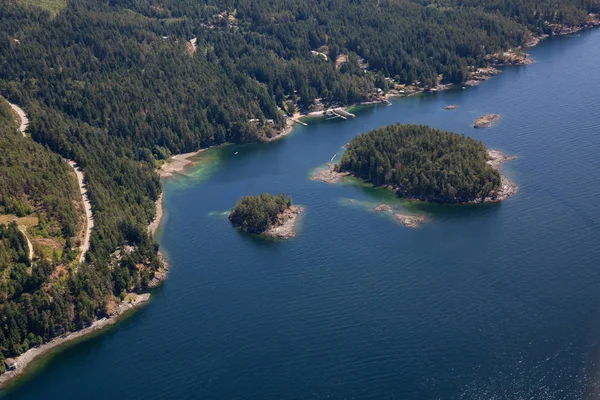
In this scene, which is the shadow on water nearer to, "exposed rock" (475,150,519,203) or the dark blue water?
the dark blue water

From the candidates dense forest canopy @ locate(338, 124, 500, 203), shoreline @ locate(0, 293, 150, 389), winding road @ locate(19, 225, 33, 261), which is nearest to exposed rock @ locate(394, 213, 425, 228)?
dense forest canopy @ locate(338, 124, 500, 203)

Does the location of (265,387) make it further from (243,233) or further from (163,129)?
(163,129)

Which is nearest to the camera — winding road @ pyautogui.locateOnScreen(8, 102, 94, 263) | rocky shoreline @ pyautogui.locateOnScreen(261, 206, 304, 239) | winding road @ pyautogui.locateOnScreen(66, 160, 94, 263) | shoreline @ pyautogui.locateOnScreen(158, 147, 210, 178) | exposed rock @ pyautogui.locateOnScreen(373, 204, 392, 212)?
winding road @ pyautogui.locateOnScreen(8, 102, 94, 263)

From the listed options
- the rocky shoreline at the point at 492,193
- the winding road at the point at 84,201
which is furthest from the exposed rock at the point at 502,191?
the winding road at the point at 84,201

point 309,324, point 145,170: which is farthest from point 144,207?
point 309,324

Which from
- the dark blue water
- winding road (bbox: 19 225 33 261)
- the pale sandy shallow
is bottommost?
the dark blue water

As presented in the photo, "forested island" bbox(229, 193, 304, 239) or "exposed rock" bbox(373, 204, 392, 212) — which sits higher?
"forested island" bbox(229, 193, 304, 239)
